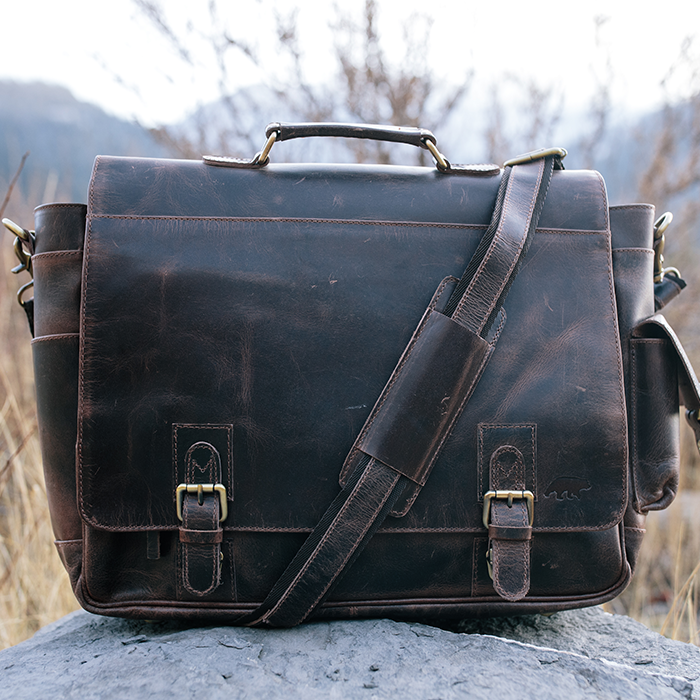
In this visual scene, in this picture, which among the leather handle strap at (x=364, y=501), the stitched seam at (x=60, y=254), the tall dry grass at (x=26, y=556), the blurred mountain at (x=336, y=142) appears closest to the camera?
the leather handle strap at (x=364, y=501)

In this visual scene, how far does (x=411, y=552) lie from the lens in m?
Result: 1.06

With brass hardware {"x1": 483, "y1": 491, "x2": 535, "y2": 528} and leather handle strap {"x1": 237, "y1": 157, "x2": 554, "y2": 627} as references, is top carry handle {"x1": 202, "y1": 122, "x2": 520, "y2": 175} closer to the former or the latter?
leather handle strap {"x1": 237, "y1": 157, "x2": 554, "y2": 627}

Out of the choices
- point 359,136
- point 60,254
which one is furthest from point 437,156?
point 60,254

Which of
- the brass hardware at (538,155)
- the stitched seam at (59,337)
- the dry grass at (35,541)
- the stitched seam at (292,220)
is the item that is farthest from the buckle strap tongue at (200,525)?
the brass hardware at (538,155)

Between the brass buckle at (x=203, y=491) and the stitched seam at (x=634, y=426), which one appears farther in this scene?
the stitched seam at (x=634, y=426)

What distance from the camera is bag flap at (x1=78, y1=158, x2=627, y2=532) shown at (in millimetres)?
1027

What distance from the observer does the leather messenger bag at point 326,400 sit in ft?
3.33

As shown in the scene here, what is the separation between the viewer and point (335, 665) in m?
0.88

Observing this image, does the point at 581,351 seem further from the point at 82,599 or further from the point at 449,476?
the point at 82,599

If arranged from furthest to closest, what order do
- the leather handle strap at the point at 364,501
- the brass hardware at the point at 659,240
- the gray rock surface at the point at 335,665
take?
1. the brass hardware at the point at 659,240
2. the leather handle strap at the point at 364,501
3. the gray rock surface at the point at 335,665

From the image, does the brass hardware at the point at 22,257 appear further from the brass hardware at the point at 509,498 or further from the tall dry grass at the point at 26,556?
the brass hardware at the point at 509,498

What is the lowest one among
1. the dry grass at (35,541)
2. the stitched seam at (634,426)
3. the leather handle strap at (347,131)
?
the dry grass at (35,541)

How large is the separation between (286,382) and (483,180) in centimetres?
65

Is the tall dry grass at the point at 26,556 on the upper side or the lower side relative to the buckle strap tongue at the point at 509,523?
lower
